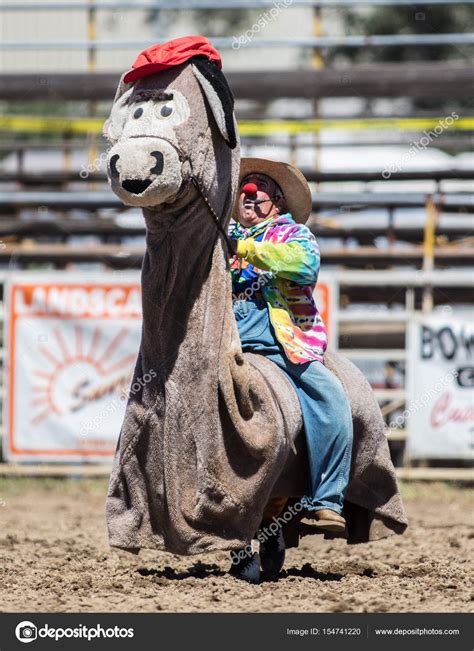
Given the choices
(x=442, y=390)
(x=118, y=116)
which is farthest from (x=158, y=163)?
(x=442, y=390)

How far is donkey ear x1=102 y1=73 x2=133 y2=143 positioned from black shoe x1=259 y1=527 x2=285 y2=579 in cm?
198

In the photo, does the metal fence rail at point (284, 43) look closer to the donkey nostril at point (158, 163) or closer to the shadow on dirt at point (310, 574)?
the shadow on dirt at point (310, 574)

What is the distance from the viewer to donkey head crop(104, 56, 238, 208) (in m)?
4.59

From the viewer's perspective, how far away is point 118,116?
16.0ft

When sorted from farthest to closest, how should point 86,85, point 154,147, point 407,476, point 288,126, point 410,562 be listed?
point 288,126 → point 86,85 → point 407,476 → point 410,562 → point 154,147

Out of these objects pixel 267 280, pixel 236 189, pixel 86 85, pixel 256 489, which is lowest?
pixel 256 489

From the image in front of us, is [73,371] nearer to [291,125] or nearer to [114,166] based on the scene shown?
[291,125]

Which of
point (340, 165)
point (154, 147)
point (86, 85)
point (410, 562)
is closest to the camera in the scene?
point (154, 147)

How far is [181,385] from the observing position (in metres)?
4.84

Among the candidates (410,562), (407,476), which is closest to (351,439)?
(410,562)

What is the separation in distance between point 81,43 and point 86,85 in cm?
59

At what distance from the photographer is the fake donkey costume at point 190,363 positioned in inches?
189

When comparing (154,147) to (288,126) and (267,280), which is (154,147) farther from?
(288,126)

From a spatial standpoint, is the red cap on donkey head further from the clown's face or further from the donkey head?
the clown's face
